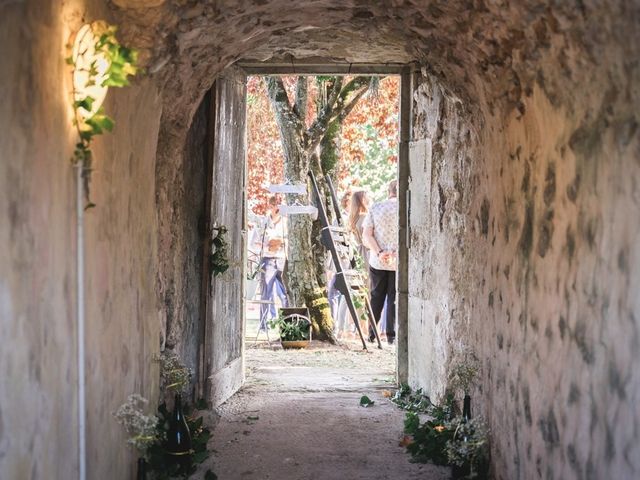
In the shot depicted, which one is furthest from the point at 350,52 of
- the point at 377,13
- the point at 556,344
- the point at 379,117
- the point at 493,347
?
the point at 379,117

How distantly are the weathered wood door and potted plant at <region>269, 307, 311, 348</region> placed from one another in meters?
2.18

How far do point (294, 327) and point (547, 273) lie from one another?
5.83 meters

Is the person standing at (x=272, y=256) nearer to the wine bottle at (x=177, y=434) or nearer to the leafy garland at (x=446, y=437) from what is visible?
the leafy garland at (x=446, y=437)

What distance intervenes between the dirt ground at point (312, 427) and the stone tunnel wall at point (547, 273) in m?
0.59

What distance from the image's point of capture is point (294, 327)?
9.14m

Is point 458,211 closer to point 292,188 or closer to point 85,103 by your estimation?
point 85,103

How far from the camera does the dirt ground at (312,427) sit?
471cm

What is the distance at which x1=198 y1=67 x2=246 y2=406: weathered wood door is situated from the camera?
5.82m

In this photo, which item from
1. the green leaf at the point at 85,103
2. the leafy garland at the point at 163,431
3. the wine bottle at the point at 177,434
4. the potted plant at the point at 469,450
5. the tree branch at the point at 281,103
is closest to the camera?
the green leaf at the point at 85,103

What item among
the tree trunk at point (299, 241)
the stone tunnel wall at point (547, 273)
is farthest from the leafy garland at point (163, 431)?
the tree trunk at point (299, 241)

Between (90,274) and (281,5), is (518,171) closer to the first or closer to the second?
(281,5)

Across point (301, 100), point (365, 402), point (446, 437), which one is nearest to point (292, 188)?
point (301, 100)

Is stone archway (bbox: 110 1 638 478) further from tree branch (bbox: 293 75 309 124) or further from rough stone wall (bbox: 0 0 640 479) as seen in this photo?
tree branch (bbox: 293 75 309 124)

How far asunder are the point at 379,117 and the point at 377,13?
8.67 meters
